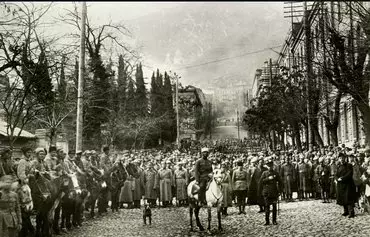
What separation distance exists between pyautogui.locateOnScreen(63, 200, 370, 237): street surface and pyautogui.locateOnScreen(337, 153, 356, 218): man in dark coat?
0.46m

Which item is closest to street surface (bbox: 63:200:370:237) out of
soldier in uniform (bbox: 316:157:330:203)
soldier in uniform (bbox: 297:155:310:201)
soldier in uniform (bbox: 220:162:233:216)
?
soldier in uniform (bbox: 220:162:233:216)

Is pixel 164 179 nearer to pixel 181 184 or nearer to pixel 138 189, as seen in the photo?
pixel 181 184

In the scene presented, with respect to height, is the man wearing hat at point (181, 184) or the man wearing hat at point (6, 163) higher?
the man wearing hat at point (6, 163)

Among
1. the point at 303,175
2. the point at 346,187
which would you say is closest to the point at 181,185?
the point at 303,175

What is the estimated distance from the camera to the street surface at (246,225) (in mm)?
→ 12641

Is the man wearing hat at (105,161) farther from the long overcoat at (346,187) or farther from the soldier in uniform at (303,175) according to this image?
the soldier in uniform at (303,175)

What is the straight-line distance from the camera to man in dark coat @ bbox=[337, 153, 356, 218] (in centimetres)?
1524

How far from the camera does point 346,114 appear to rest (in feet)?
115

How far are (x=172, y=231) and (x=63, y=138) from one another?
2869cm

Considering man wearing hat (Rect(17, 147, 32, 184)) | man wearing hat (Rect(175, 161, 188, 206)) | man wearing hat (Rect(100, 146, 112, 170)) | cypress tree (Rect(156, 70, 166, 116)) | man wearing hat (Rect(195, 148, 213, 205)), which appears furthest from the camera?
cypress tree (Rect(156, 70, 166, 116))

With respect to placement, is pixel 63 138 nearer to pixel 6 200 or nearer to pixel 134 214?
pixel 134 214

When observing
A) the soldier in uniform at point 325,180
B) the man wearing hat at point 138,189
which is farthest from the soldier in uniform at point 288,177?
the man wearing hat at point 138,189

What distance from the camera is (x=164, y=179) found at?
869 inches

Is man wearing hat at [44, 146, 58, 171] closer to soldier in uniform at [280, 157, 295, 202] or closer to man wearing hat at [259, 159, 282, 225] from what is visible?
man wearing hat at [259, 159, 282, 225]
